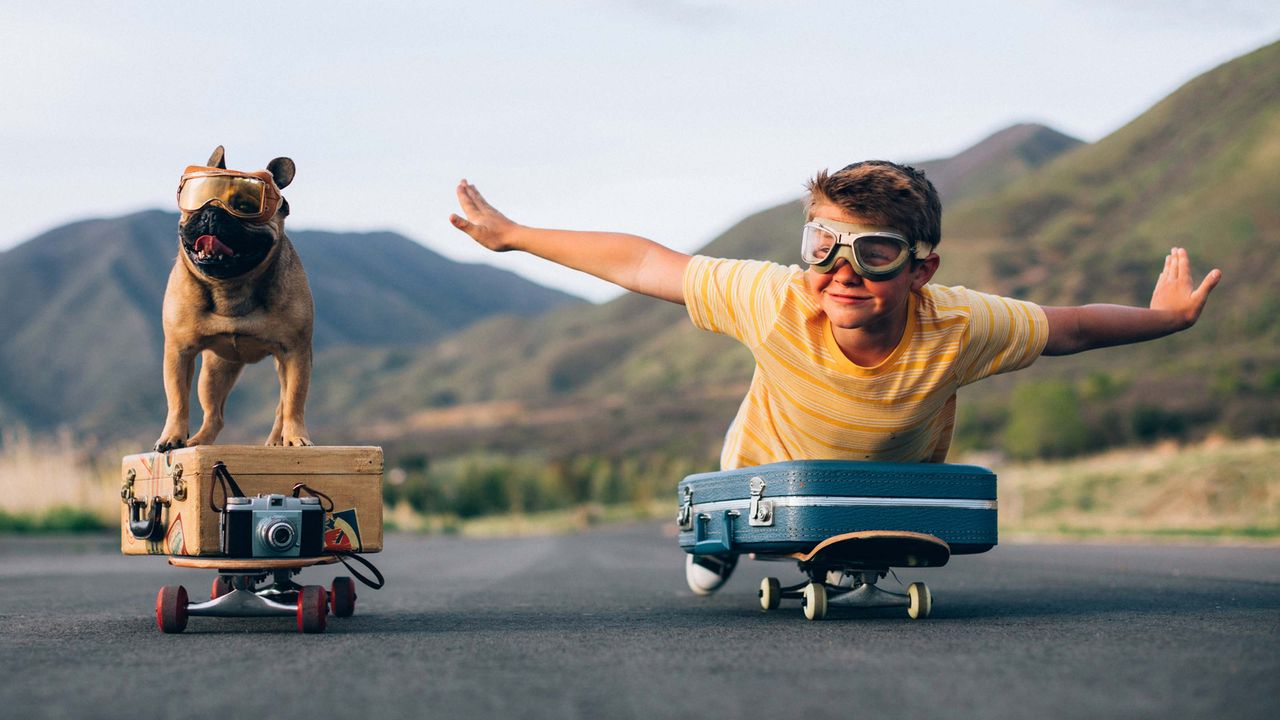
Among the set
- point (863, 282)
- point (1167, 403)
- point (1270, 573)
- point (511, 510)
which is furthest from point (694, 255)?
point (1167, 403)

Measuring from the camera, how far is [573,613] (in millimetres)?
6773

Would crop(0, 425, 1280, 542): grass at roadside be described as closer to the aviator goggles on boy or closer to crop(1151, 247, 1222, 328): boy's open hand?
crop(1151, 247, 1222, 328): boy's open hand

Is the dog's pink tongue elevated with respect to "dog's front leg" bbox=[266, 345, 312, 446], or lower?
elevated

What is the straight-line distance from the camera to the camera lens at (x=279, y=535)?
18.0 ft

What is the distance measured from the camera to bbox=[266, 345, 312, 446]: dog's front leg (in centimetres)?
622

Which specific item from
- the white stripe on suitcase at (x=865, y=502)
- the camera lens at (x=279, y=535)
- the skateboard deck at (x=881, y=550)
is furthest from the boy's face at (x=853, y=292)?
the camera lens at (x=279, y=535)

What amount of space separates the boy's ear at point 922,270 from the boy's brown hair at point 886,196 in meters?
0.07

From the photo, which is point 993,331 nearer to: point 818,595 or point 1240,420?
point 818,595

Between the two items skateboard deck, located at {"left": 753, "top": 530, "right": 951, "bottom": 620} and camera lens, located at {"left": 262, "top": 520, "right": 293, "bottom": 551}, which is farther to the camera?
skateboard deck, located at {"left": 753, "top": 530, "right": 951, "bottom": 620}

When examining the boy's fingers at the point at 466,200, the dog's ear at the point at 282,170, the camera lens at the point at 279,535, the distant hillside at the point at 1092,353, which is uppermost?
the distant hillside at the point at 1092,353

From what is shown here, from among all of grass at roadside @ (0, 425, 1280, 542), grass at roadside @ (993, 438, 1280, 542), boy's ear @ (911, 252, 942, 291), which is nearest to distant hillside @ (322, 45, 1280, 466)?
grass at roadside @ (993, 438, 1280, 542)

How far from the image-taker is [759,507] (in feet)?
19.0

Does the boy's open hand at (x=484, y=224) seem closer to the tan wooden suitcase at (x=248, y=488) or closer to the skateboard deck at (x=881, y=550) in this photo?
the tan wooden suitcase at (x=248, y=488)

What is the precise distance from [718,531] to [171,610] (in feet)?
7.80
